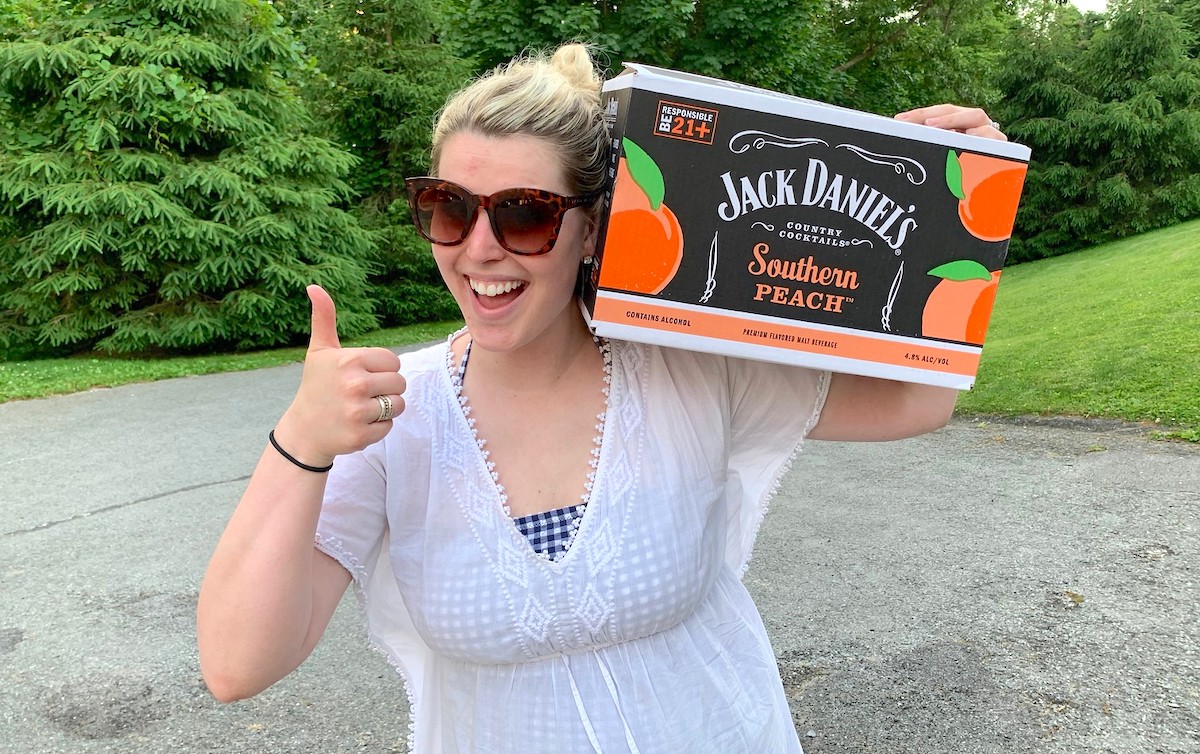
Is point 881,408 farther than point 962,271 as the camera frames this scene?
Yes

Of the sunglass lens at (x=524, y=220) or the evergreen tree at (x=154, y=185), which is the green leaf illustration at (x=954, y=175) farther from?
the evergreen tree at (x=154, y=185)

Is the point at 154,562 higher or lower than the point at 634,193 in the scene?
lower

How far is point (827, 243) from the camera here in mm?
1358

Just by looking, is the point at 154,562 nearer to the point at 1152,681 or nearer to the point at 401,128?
the point at 1152,681

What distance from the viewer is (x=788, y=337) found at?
137 centimetres

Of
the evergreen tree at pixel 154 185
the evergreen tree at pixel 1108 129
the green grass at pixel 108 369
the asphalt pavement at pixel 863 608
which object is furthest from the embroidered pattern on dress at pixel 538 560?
the evergreen tree at pixel 1108 129

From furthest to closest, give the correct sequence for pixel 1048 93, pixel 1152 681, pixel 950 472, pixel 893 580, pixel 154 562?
pixel 1048 93 < pixel 950 472 < pixel 154 562 < pixel 893 580 < pixel 1152 681

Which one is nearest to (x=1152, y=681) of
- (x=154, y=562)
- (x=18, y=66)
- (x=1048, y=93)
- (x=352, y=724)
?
(x=352, y=724)

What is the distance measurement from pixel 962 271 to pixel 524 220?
735mm

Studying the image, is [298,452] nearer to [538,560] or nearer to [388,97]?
[538,560]

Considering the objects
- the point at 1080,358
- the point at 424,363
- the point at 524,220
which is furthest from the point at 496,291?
the point at 1080,358

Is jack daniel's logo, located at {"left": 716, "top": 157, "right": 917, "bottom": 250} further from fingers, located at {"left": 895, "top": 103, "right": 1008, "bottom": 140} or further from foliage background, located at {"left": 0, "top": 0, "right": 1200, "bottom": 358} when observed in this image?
foliage background, located at {"left": 0, "top": 0, "right": 1200, "bottom": 358}

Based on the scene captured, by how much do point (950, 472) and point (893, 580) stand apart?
2023mm

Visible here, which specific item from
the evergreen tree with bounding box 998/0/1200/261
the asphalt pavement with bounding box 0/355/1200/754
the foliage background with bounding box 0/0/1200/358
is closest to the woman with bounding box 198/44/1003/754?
the asphalt pavement with bounding box 0/355/1200/754
